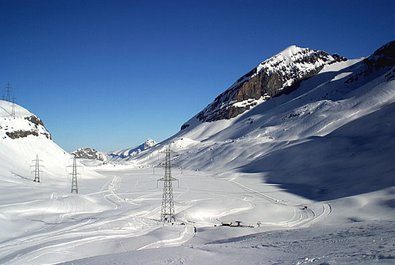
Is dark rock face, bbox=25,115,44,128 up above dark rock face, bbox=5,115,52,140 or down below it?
above

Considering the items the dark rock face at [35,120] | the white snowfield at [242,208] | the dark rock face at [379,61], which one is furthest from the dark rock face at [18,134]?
the dark rock face at [379,61]

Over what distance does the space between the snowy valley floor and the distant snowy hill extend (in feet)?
71.6

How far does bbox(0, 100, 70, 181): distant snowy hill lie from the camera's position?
3262 inches

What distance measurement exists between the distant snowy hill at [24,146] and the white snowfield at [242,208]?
44cm

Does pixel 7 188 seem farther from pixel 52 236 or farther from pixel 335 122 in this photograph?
pixel 335 122

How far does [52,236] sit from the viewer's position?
30.0m

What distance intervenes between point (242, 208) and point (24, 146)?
72604 mm

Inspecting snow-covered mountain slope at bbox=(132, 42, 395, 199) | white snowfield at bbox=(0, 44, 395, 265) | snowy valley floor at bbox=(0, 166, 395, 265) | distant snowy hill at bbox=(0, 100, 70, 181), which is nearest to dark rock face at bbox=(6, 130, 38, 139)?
distant snowy hill at bbox=(0, 100, 70, 181)

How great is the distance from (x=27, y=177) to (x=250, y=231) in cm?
6236

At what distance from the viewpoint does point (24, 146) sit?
95562mm

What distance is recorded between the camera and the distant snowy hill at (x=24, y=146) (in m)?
82.9

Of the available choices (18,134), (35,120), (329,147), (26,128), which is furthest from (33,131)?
(329,147)

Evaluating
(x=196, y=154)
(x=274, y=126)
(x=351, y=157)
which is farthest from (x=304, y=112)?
(x=351, y=157)

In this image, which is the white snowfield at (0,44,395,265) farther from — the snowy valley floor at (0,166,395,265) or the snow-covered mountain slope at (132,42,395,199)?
the snow-covered mountain slope at (132,42,395,199)
